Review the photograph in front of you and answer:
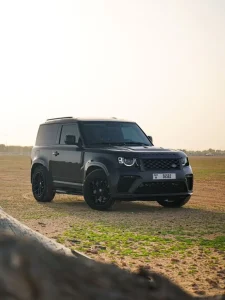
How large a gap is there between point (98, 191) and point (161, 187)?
4.97 ft

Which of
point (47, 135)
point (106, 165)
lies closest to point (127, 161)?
point (106, 165)

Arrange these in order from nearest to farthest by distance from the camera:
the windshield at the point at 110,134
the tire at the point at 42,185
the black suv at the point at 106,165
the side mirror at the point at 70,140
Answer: the black suv at the point at 106,165, the side mirror at the point at 70,140, the windshield at the point at 110,134, the tire at the point at 42,185

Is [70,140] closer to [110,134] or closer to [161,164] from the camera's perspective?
[110,134]

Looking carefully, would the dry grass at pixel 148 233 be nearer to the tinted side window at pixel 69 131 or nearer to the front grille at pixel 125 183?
the front grille at pixel 125 183

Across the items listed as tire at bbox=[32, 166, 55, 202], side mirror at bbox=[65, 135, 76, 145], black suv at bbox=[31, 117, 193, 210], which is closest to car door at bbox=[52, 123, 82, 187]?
black suv at bbox=[31, 117, 193, 210]

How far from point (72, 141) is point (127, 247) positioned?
629 cm

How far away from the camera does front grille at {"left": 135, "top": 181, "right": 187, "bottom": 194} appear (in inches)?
542

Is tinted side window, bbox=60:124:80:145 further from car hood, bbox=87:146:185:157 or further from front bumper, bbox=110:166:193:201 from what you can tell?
front bumper, bbox=110:166:193:201

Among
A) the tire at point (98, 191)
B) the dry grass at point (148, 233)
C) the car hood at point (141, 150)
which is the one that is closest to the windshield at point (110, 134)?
the car hood at point (141, 150)

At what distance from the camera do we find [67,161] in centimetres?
1542

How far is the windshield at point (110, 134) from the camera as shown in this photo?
49.6ft

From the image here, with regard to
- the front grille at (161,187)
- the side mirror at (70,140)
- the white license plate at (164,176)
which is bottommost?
the front grille at (161,187)

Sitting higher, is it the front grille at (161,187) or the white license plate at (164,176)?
the white license plate at (164,176)

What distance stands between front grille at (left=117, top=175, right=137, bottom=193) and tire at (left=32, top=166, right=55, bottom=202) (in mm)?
3211
